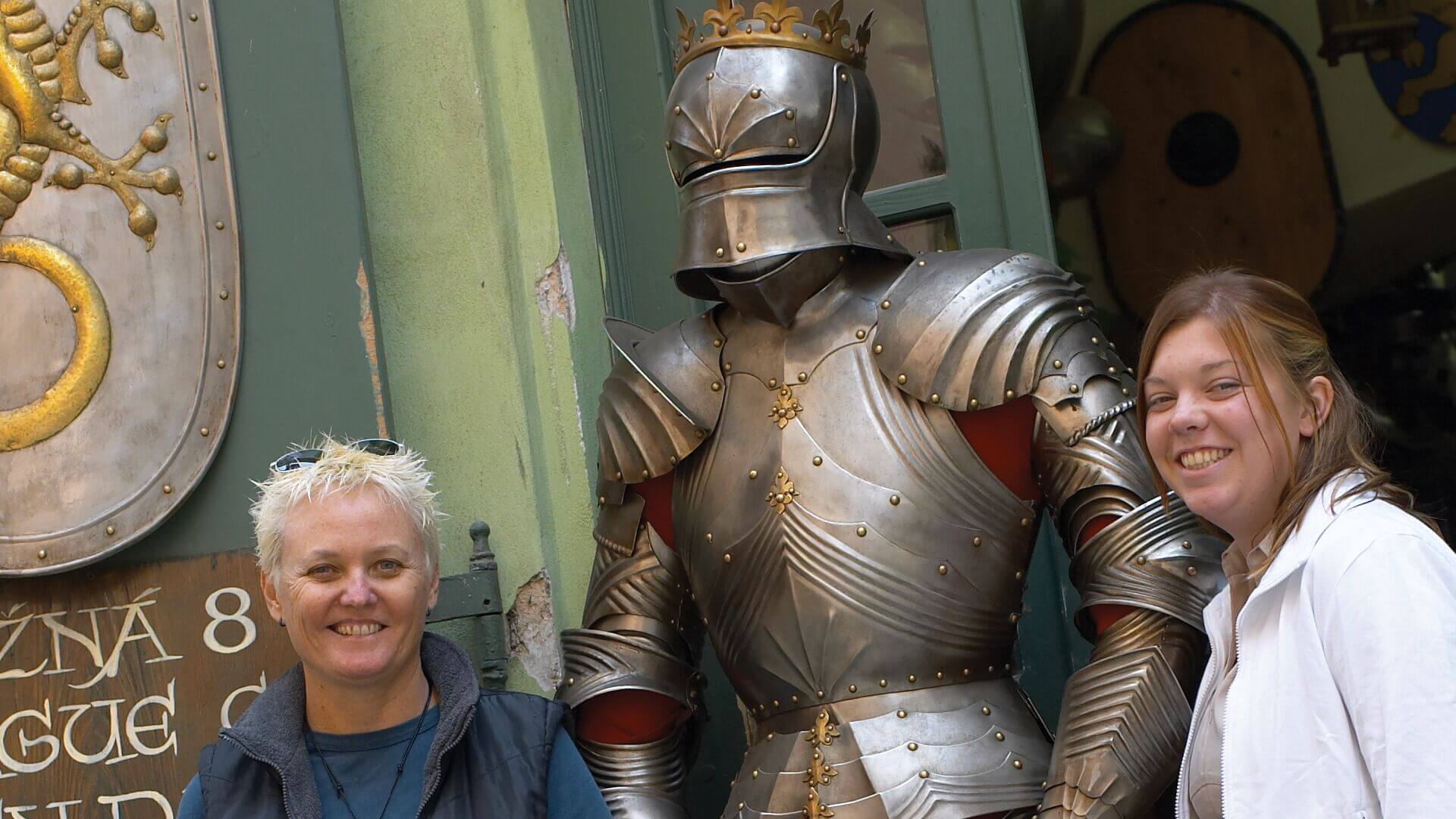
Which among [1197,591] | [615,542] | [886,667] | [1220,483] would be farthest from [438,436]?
[1220,483]

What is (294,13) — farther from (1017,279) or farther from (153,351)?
(1017,279)

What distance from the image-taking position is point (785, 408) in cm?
257

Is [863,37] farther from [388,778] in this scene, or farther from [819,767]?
[388,778]

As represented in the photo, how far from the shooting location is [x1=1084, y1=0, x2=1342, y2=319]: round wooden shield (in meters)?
5.14

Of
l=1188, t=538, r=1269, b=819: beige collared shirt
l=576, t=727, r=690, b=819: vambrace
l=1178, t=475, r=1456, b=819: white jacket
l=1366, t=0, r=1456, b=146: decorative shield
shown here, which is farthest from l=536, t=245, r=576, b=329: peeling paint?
l=1366, t=0, r=1456, b=146: decorative shield

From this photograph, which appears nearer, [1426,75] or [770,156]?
[770,156]

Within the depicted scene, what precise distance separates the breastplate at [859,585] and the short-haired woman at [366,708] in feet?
1.55

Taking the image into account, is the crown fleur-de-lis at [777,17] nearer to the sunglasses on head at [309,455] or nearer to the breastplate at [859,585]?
the breastplate at [859,585]

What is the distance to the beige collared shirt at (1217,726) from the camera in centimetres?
181

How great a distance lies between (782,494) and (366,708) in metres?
0.74

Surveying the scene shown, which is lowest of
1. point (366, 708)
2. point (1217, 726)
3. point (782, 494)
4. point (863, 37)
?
point (1217, 726)

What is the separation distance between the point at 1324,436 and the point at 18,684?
2102 mm

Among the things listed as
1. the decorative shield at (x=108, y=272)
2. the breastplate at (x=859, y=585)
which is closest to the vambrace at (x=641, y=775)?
the breastplate at (x=859, y=585)

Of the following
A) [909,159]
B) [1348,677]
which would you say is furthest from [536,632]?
[1348,677]
